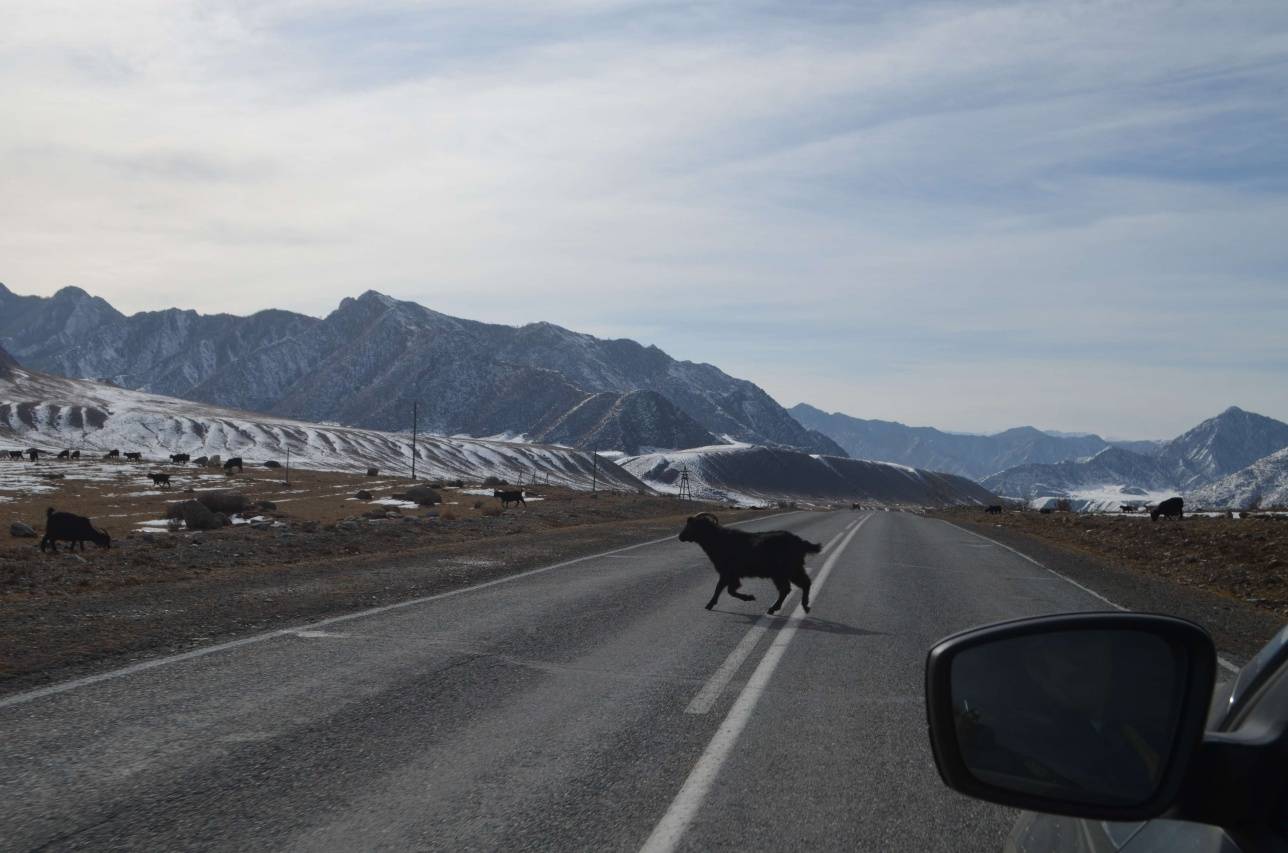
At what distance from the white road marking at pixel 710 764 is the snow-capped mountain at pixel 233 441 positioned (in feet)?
391

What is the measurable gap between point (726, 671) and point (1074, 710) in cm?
676

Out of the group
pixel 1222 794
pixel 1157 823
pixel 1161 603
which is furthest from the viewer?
pixel 1161 603

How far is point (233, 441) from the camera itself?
15362 centimetres

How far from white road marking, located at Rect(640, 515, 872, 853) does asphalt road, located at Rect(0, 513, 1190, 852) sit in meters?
0.02

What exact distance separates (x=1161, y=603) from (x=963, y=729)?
14.7 m

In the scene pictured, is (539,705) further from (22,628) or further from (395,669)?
(22,628)

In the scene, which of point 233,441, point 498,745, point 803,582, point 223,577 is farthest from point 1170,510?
point 233,441

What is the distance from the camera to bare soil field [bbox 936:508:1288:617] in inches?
729

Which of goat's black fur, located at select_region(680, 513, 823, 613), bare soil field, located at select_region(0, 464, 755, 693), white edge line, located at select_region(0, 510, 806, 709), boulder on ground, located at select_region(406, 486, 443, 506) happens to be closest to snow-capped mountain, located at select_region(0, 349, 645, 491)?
boulder on ground, located at select_region(406, 486, 443, 506)

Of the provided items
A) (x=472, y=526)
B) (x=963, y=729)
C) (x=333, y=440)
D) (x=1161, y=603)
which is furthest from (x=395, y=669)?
(x=333, y=440)

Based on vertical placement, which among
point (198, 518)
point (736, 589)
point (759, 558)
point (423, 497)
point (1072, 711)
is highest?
point (1072, 711)

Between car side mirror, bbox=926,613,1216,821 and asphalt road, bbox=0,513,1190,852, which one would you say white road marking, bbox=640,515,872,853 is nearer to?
asphalt road, bbox=0,513,1190,852

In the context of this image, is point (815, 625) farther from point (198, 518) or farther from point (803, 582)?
point (198, 518)

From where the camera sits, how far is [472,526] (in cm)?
3048
